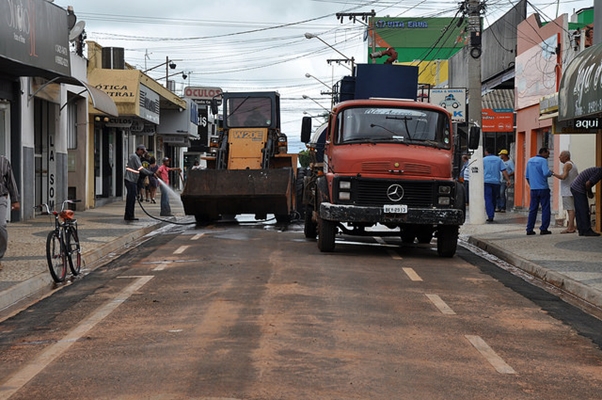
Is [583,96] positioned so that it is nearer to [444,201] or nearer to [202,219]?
[444,201]

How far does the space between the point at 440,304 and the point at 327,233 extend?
18.7ft

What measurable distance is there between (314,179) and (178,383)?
40.5 feet

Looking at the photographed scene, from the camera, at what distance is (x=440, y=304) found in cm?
1086

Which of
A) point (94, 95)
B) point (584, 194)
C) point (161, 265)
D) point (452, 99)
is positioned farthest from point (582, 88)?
point (94, 95)

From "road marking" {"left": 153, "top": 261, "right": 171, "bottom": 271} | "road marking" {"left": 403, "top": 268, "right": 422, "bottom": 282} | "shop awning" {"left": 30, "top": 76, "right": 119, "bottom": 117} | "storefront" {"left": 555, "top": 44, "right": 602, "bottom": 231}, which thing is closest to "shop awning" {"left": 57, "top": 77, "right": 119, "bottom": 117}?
"shop awning" {"left": 30, "top": 76, "right": 119, "bottom": 117}

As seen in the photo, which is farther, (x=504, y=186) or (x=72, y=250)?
(x=504, y=186)

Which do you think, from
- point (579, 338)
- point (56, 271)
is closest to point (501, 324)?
point (579, 338)

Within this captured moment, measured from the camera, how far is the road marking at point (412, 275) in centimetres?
1312

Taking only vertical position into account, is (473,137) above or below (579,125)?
below

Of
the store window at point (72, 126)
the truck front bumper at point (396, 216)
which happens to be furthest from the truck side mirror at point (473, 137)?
the store window at point (72, 126)

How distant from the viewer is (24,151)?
81.5 feet

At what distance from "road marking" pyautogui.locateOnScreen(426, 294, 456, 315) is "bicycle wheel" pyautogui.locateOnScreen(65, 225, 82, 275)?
5.12m

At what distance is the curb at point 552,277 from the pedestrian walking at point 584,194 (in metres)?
2.44

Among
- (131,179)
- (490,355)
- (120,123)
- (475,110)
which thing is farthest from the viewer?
(120,123)
